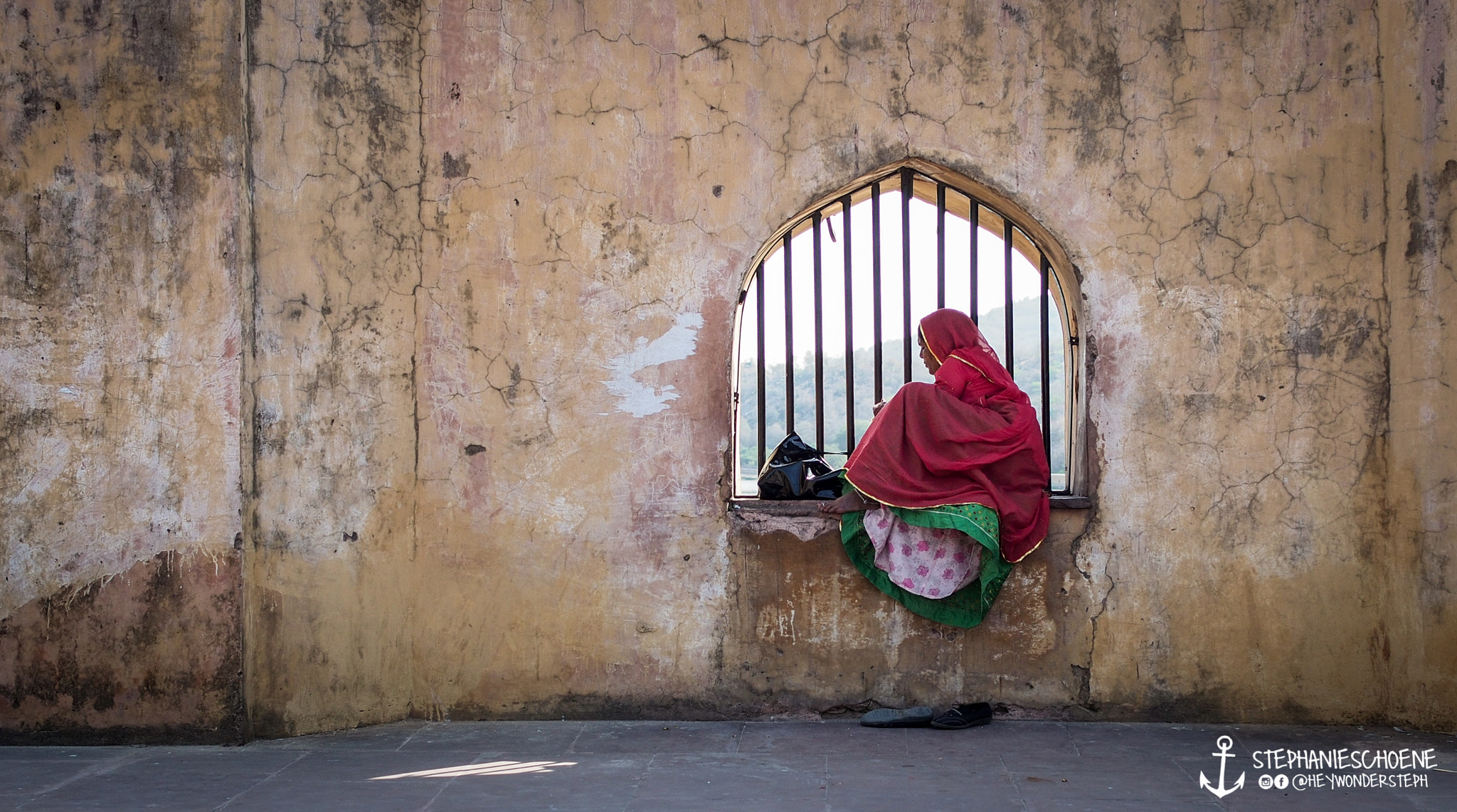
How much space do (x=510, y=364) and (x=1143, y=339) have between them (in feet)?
8.68

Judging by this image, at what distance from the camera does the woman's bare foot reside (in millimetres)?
4348

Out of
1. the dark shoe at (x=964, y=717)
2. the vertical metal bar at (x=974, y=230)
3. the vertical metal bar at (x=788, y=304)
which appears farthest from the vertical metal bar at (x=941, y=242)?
the dark shoe at (x=964, y=717)

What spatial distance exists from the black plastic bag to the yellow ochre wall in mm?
157

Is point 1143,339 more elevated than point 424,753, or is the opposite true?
point 1143,339

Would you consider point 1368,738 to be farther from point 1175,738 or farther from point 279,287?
point 279,287

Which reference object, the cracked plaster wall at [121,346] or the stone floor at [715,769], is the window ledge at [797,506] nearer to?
the stone floor at [715,769]

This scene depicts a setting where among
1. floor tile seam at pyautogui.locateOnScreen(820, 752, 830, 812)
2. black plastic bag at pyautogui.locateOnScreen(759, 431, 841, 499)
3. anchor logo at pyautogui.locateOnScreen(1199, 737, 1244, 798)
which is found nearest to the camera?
floor tile seam at pyautogui.locateOnScreen(820, 752, 830, 812)

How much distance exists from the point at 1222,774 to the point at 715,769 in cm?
174

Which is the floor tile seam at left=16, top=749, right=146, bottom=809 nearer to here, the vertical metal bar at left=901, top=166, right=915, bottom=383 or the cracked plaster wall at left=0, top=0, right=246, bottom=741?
the cracked plaster wall at left=0, top=0, right=246, bottom=741

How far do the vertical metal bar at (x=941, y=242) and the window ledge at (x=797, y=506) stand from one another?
98cm

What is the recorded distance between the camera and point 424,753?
157 inches

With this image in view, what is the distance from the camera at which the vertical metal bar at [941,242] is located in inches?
181

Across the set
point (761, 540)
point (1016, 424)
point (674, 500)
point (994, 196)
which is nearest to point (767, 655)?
point (761, 540)

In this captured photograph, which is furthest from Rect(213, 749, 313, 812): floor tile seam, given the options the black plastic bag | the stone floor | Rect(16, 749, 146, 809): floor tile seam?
the black plastic bag
